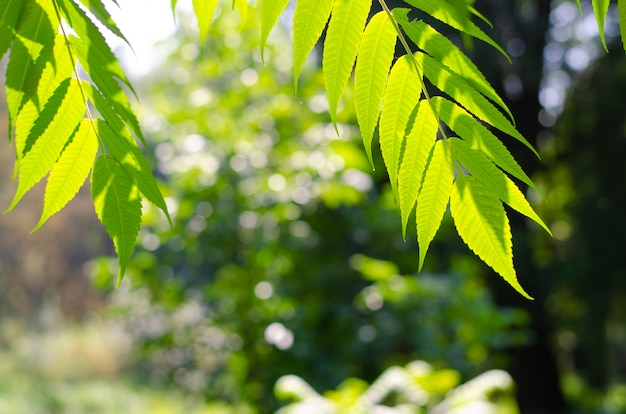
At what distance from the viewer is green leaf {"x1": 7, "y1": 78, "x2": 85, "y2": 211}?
60 cm

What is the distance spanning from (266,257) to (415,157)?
7.08ft

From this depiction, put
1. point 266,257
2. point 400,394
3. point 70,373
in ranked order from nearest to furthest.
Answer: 1. point 400,394
2. point 266,257
3. point 70,373

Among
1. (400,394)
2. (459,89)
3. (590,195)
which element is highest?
(459,89)

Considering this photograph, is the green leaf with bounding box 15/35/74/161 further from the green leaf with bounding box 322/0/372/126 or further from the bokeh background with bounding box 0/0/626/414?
the bokeh background with bounding box 0/0/626/414

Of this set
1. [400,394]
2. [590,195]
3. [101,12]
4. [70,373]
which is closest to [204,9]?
[101,12]

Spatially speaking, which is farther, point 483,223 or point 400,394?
point 400,394

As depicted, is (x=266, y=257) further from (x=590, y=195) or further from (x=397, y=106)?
(x=590, y=195)

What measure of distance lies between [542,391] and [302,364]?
548cm

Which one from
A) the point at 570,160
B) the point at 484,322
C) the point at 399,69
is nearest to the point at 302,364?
the point at 484,322

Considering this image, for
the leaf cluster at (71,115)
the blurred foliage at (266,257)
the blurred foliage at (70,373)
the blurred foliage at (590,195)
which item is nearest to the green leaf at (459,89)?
the leaf cluster at (71,115)

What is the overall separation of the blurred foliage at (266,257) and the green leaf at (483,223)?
1912 mm

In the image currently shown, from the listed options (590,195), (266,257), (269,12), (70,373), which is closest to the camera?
(269,12)

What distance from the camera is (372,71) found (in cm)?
60

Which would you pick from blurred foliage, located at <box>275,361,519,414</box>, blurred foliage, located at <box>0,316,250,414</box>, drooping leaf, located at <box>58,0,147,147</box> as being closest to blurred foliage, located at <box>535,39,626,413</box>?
blurred foliage, located at <box>0,316,250,414</box>
